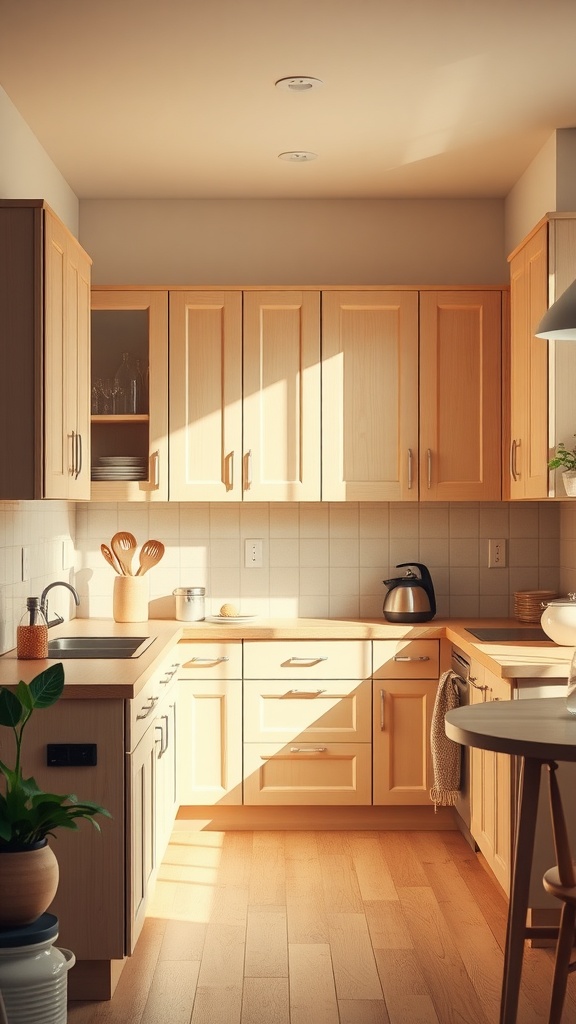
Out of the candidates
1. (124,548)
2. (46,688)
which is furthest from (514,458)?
(46,688)

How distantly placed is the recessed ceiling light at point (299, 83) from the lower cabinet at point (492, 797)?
209 cm

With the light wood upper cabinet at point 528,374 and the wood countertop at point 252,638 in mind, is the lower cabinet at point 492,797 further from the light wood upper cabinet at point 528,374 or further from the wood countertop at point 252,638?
the light wood upper cabinet at point 528,374

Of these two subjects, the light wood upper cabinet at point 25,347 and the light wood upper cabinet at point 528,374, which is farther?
the light wood upper cabinet at point 528,374

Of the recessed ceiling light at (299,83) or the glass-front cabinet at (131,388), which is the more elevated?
the recessed ceiling light at (299,83)

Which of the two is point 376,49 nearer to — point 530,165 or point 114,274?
point 530,165

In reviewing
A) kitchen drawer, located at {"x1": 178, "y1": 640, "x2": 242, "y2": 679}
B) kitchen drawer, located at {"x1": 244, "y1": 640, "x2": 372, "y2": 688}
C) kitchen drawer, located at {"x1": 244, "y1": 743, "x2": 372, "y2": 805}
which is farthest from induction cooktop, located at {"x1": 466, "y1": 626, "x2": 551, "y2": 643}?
kitchen drawer, located at {"x1": 178, "y1": 640, "x2": 242, "y2": 679}

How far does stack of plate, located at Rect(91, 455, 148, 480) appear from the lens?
4.46 meters

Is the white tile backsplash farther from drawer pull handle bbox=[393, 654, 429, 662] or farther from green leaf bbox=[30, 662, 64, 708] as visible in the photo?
green leaf bbox=[30, 662, 64, 708]

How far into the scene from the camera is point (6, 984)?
2207mm

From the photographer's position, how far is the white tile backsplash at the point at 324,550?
4781 mm

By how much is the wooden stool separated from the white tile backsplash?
227cm

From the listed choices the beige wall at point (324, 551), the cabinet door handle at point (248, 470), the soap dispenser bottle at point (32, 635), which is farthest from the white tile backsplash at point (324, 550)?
the soap dispenser bottle at point (32, 635)

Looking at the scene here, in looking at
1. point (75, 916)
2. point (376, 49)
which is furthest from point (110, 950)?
point (376, 49)

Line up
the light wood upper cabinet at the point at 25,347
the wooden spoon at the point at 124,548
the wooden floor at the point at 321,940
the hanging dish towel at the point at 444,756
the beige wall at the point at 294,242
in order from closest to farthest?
the wooden floor at the point at 321,940
the light wood upper cabinet at the point at 25,347
the hanging dish towel at the point at 444,756
the wooden spoon at the point at 124,548
the beige wall at the point at 294,242
